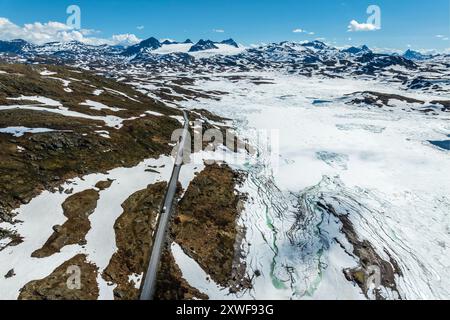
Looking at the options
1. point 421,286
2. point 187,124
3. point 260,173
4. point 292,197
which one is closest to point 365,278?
point 421,286

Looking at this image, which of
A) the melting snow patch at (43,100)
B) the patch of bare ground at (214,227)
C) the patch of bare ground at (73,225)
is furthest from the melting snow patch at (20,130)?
the patch of bare ground at (214,227)

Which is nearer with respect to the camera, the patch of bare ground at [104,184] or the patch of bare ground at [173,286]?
the patch of bare ground at [173,286]

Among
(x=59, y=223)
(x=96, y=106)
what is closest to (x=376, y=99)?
(x=96, y=106)

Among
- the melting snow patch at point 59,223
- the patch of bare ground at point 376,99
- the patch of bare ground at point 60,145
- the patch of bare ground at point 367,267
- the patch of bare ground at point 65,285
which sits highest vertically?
the patch of bare ground at point 376,99

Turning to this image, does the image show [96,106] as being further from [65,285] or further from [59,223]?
[65,285]

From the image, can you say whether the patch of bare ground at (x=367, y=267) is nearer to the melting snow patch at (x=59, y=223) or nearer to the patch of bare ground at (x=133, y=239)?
the patch of bare ground at (x=133, y=239)

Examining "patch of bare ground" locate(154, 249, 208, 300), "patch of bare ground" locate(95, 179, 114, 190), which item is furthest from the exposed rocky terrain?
"patch of bare ground" locate(95, 179, 114, 190)

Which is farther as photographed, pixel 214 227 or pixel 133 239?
pixel 214 227
